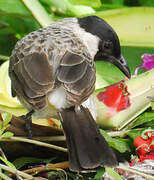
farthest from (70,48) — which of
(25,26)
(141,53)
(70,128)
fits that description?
(25,26)

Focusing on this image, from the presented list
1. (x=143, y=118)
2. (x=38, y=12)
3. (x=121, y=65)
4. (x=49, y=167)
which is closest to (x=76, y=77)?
(x=49, y=167)

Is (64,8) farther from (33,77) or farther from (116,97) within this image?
(33,77)

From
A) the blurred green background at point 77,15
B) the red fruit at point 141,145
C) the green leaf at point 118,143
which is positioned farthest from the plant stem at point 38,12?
the red fruit at point 141,145

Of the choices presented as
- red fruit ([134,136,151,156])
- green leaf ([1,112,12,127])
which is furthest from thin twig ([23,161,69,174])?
red fruit ([134,136,151,156])

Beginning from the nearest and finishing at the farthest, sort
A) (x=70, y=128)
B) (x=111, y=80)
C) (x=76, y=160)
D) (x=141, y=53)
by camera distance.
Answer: (x=76, y=160), (x=70, y=128), (x=111, y=80), (x=141, y=53)

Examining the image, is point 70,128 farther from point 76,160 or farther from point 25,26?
point 25,26

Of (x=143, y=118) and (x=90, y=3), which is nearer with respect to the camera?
(x=143, y=118)
